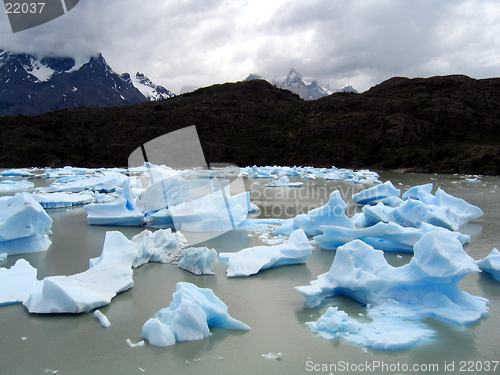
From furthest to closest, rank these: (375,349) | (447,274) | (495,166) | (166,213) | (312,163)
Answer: (312,163), (495,166), (166,213), (447,274), (375,349)

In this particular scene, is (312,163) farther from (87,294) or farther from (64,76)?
(64,76)

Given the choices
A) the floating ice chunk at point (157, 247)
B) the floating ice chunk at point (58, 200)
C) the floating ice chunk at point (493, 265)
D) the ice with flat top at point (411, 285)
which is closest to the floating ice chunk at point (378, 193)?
the floating ice chunk at point (493, 265)

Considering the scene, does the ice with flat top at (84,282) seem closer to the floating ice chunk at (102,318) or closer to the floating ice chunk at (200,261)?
the floating ice chunk at (102,318)

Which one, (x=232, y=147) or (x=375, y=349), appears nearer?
(x=375, y=349)

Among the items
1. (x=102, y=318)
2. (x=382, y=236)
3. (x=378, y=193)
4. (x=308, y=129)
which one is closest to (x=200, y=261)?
(x=102, y=318)

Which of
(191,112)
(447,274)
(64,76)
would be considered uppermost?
(64,76)

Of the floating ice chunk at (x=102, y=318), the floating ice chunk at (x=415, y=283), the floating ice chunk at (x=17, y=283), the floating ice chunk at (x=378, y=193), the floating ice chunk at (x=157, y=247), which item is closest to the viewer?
the floating ice chunk at (x=102, y=318)

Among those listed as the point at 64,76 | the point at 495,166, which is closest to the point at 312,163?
the point at 495,166

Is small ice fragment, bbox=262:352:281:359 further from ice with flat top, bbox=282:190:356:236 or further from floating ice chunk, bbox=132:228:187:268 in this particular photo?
ice with flat top, bbox=282:190:356:236
